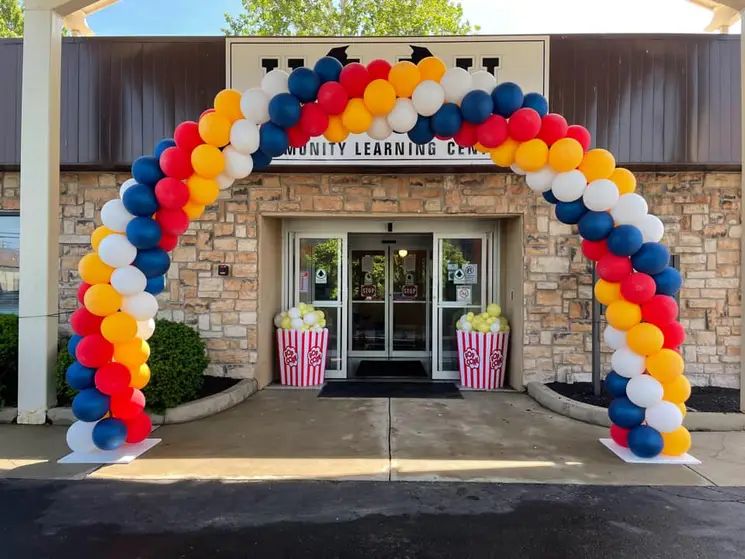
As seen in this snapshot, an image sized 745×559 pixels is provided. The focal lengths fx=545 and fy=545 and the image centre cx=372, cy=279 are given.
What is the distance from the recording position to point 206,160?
14.9ft

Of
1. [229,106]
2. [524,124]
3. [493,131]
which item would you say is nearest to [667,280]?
[524,124]

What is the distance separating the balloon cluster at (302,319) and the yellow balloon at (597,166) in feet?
14.2

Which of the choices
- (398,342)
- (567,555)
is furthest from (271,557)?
(398,342)

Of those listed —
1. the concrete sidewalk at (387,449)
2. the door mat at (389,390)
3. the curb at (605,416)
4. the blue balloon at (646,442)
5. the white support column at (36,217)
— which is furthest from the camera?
the door mat at (389,390)

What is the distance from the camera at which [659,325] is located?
15.0ft

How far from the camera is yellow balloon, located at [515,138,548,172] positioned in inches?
180

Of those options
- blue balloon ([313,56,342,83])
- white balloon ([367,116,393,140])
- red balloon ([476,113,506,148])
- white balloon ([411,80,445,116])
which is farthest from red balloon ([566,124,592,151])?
blue balloon ([313,56,342,83])

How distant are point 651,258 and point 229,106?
12.3 feet

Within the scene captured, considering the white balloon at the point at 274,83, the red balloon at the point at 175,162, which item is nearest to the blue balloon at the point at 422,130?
the white balloon at the point at 274,83

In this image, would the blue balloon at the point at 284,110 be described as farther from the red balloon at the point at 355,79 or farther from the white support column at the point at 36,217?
the white support column at the point at 36,217

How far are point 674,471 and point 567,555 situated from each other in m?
1.88

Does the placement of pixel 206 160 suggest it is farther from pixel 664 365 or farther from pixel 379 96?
pixel 664 365

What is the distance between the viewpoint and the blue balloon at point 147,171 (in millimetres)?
4605

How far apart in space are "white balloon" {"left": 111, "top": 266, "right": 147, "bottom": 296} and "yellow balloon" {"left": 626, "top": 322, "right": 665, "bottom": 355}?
418 cm
